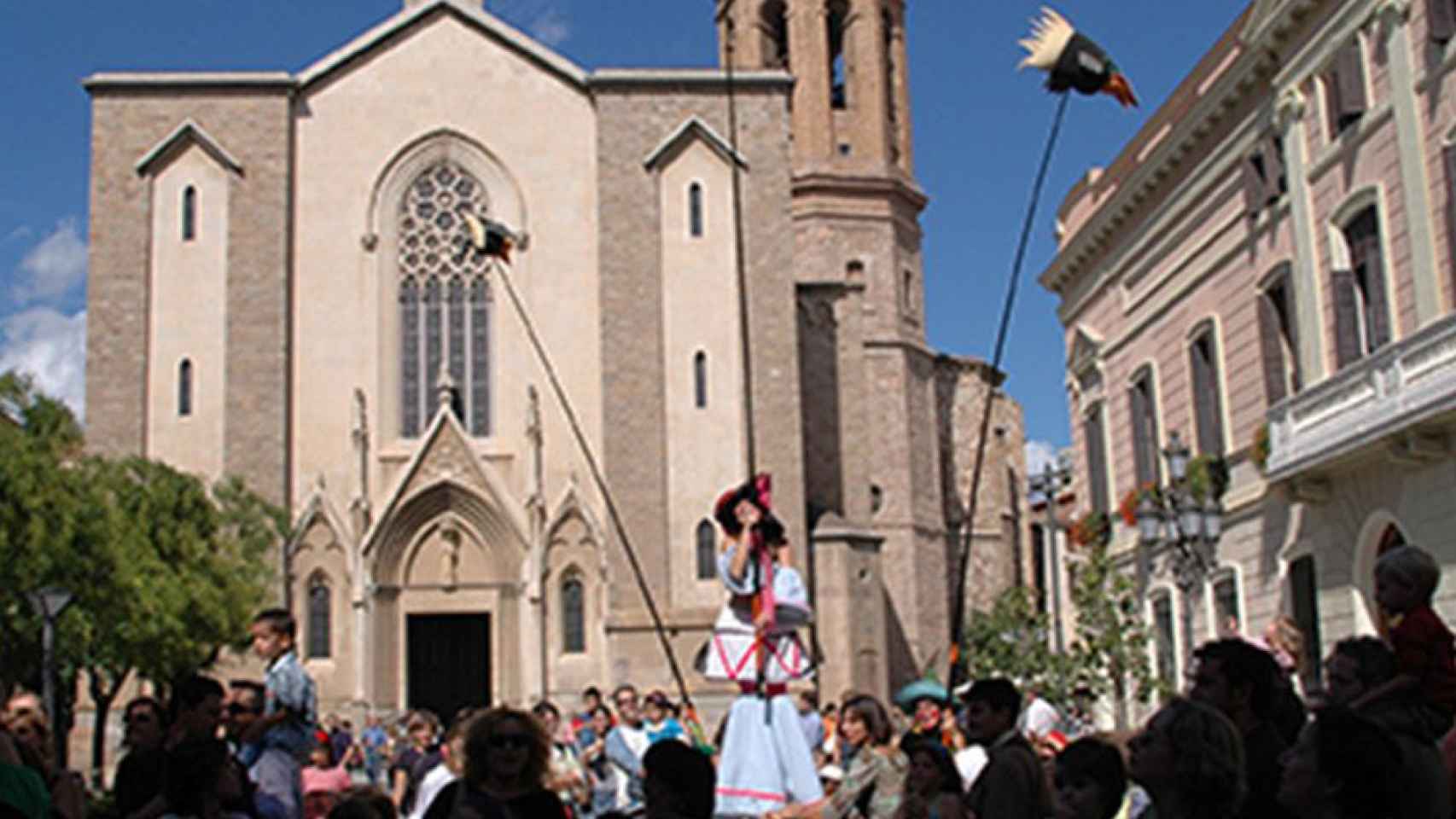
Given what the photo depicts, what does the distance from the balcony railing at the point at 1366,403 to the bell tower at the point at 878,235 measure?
19980mm

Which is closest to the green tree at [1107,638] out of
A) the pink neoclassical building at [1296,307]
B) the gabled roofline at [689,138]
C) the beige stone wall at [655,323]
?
the pink neoclassical building at [1296,307]

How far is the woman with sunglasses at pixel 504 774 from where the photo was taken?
556 cm

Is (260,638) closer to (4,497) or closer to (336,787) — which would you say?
(336,787)

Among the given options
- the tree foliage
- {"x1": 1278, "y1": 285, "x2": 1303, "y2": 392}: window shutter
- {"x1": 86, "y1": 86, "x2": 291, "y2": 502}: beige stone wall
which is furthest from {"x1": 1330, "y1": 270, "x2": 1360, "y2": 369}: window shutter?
{"x1": 86, "y1": 86, "x2": 291, "y2": 502}: beige stone wall

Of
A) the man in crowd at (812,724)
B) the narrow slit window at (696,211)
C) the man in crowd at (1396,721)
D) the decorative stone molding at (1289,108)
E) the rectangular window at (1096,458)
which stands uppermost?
the narrow slit window at (696,211)

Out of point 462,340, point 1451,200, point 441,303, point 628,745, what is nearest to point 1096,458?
point 1451,200

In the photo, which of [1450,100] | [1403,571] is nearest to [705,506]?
[1450,100]

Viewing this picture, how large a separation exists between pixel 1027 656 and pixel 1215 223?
24.8ft

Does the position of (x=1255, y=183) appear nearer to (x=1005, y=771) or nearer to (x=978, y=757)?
(x=978, y=757)

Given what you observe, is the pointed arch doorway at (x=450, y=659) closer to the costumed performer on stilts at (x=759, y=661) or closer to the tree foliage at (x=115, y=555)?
the tree foliage at (x=115, y=555)

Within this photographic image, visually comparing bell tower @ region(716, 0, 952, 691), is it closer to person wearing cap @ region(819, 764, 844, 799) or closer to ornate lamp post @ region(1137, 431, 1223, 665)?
ornate lamp post @ region(1137, 431, 1223, 665)

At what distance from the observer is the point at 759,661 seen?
352 inches

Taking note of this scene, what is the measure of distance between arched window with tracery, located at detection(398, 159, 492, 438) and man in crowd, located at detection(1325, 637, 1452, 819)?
28.0m

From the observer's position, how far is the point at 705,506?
3303cm
